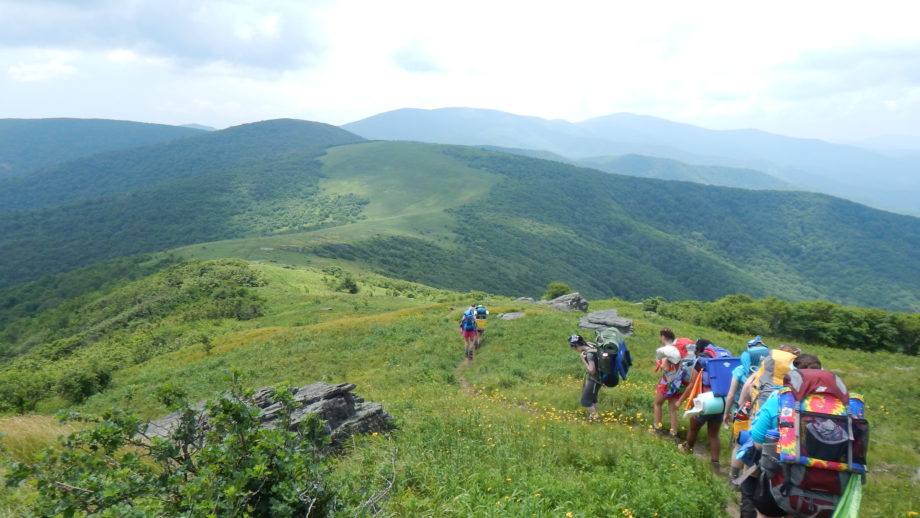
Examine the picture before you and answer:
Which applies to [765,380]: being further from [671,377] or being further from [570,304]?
[570,304]

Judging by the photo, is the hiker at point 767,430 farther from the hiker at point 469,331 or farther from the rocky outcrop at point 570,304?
the rocky outcrop at point 570,304

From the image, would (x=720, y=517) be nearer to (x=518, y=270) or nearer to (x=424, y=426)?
(x=424, y=426)

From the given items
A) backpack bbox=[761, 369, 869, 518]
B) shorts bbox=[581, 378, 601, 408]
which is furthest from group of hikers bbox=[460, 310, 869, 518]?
shorts bbox=[581, 378, 601, 408]

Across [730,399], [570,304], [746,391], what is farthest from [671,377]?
[570,304]

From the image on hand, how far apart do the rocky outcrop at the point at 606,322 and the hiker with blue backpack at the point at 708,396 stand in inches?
631

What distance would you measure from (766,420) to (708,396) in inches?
120

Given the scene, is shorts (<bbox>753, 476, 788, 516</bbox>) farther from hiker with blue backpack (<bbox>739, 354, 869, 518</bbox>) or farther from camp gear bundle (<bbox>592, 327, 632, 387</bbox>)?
camp gear bundle (<bbox>592, 327, 632, 387</bbox>)

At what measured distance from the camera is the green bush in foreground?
354cm

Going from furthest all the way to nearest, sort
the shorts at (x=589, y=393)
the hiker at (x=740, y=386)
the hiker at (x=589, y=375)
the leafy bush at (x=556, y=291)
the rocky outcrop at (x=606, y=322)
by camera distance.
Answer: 1. the leafy bush at (x=556, y=291)
2. the rocky outcrop at (x=606, y=322)
3. the shorts at (x=589, y=393)
4. the hiker at (x=589, y=375)
5. the hiker at (x=740, y=386)

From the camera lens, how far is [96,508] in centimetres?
360

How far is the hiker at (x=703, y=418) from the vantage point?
8742mm

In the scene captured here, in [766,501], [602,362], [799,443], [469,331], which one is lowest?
[469,331]

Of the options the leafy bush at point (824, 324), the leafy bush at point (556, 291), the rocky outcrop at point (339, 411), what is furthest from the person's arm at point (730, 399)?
the leafy bush at point (556, 291)

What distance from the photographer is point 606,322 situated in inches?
1066
